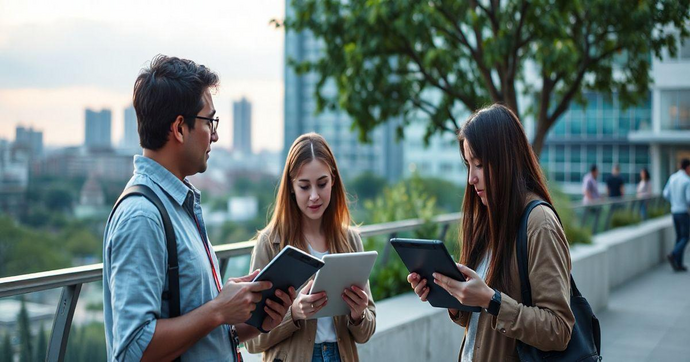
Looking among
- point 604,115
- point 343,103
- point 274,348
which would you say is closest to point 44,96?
point 604,115

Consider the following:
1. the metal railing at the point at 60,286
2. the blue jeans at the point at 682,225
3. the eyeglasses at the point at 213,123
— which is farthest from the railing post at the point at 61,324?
the blue jeans at the point at 682,225

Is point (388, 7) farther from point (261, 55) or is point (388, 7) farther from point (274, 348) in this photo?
point (261, 55)

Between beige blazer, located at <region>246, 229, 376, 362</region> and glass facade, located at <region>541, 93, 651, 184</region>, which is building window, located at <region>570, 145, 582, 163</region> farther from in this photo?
beige blazer, located at <region>246, 229, 376, 362</region>

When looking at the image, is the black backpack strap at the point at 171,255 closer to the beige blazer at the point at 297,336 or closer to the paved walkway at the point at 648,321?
the beige blazer at the point at 297,336

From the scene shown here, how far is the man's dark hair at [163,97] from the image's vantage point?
2162 mm

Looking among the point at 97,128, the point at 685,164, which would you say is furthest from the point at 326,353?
the point at 97,128

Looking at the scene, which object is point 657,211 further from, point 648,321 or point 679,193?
point 648,321

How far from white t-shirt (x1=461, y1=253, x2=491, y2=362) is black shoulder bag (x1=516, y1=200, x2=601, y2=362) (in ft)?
0.74

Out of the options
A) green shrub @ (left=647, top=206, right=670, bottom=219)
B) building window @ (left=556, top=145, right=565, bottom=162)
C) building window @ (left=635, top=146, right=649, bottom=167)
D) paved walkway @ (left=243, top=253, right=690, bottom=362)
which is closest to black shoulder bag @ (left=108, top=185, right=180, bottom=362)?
paved walkway @ (left=243, top=253, right=690, bottom=362)

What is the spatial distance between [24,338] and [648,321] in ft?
25.2

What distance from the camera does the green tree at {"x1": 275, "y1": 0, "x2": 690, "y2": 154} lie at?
10.3 metres

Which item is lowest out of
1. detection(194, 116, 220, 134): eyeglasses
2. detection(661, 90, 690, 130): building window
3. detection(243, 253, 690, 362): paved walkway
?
detection(243, 253, 690, 362): paved walkway

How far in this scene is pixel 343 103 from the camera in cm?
1228

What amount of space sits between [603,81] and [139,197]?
472 inches
